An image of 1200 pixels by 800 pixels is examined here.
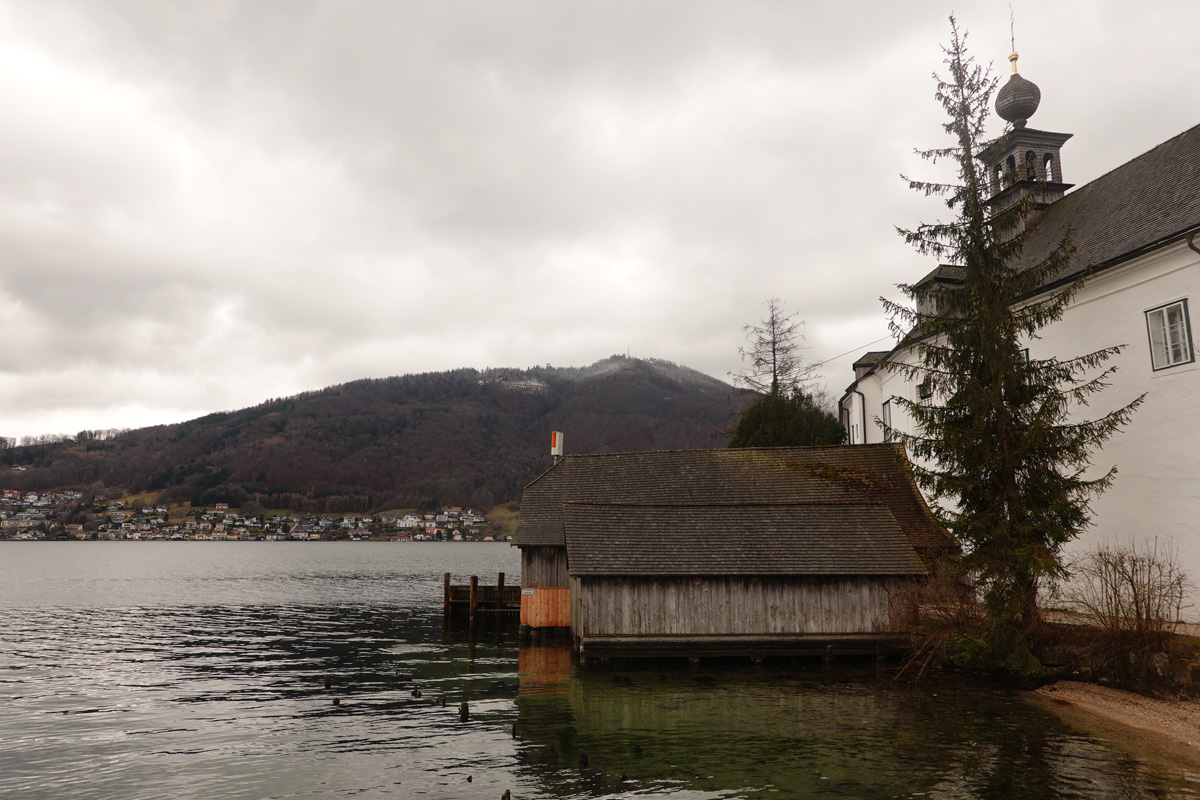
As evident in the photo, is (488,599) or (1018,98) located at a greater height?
(1018,98)

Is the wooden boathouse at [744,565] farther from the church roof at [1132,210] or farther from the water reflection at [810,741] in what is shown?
the church roof at [1132,210]

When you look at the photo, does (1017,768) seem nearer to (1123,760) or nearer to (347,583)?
(1123,760)

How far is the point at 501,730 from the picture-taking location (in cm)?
1753

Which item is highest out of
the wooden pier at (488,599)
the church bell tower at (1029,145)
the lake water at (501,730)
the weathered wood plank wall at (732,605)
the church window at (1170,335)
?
the church bell tower at (1029,145)

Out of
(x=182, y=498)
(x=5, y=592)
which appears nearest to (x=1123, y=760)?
(x=5, y=592)

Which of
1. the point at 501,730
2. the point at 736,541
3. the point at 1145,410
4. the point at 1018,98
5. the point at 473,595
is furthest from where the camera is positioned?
the point at 473,595

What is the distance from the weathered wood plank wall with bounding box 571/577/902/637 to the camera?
24297 millimetres

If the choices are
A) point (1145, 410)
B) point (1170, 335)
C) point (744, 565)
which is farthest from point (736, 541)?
point (1170, 335)

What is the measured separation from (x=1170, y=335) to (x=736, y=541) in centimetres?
1372

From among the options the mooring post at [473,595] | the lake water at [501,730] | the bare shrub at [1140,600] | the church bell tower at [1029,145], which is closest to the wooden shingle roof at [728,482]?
the lake water at [501,730]

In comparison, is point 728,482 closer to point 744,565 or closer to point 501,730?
point 744,565

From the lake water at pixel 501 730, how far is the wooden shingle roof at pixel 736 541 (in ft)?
10.4

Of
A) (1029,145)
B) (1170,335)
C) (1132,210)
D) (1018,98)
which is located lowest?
(1170,335)

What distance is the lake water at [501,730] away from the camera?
13.5 m
